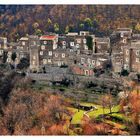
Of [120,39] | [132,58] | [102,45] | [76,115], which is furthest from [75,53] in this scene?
[76,115]


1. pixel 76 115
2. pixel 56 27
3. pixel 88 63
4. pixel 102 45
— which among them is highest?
pixel 56 27

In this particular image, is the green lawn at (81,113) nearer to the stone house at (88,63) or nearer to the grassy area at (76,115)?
the grassy area at (76,115)

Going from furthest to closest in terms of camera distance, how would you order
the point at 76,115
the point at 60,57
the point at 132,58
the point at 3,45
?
the point at 3,45 < the point at 60,57 < the point at 132,58 < the point at 76,115

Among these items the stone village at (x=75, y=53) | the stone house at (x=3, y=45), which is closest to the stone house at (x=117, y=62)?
the stone village at (x=75, y=53)

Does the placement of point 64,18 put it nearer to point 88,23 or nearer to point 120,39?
point 88,23

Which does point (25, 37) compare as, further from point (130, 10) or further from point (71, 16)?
point (130, 10)

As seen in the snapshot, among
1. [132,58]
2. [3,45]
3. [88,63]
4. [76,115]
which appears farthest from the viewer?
[3,45]
